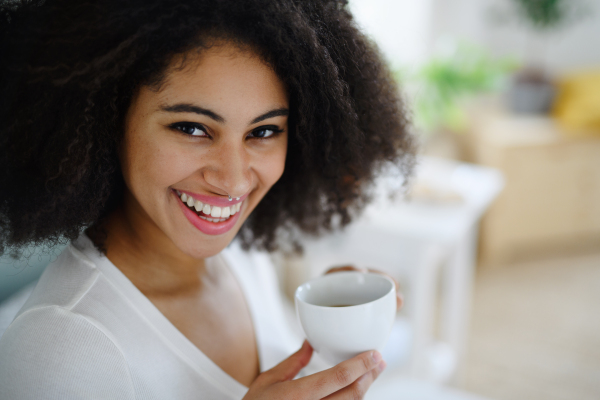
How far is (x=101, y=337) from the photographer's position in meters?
0.70

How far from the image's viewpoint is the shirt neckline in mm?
766

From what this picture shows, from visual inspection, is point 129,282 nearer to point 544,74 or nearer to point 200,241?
point 200,241

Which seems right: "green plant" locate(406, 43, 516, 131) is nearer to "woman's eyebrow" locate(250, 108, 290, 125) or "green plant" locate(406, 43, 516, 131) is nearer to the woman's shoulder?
"woman's eyebrow" locate(250, 108, 290, 125)

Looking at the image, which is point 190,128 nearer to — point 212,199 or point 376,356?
point 212,199

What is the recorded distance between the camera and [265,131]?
790 mm

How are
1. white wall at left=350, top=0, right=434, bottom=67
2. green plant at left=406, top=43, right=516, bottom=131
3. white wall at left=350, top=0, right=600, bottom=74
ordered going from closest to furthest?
green plant at left=406, top=43, right=516, bottom=131
white wall at left=350, top=0, right=434, bottom=67
white wall at left=350, top=0, right=600, bottom=74

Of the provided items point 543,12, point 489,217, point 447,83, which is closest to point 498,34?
point 543,12

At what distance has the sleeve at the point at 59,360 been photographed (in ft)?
2.12

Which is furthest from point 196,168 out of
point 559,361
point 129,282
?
point 559,361

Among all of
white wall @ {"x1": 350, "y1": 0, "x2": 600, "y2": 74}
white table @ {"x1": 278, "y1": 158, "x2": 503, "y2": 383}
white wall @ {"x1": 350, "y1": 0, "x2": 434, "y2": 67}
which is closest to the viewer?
white table @ {"x1": 278, "y1": 158, "x2": 503, "y2": 383}

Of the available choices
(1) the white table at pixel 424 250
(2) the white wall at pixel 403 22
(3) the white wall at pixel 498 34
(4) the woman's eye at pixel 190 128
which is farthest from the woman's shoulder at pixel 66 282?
(3) the white wall at pixel 498 34

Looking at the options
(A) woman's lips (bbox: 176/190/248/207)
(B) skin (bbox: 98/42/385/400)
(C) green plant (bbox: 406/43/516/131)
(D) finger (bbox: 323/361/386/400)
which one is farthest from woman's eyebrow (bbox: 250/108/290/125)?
(C) green plant (bbox: 406/43/516/131)

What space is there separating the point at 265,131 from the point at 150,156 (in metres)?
0.18

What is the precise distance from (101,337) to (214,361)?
21 centimetres
